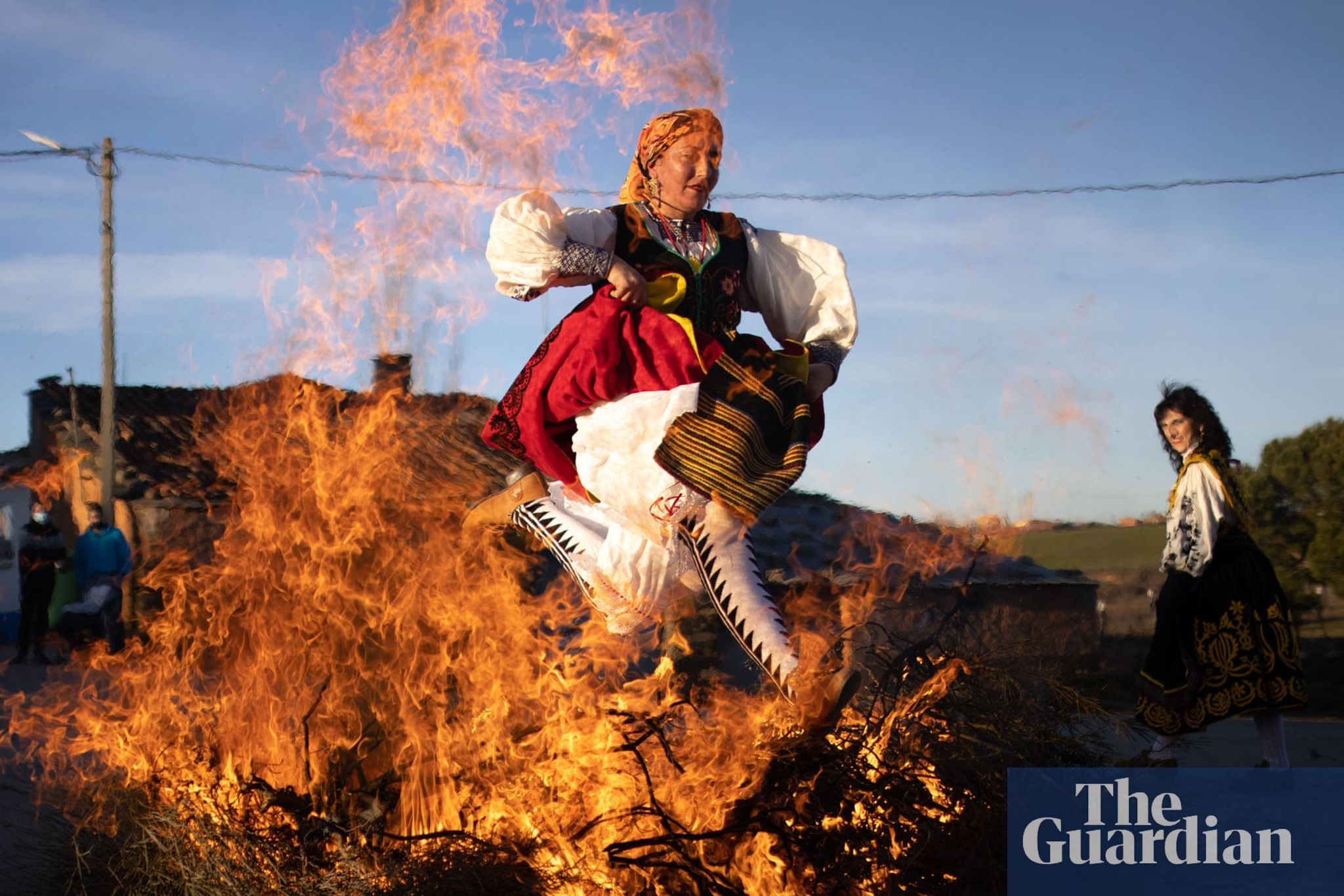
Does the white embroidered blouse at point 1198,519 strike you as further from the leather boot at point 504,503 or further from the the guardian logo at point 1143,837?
the leather boot at point 504,503

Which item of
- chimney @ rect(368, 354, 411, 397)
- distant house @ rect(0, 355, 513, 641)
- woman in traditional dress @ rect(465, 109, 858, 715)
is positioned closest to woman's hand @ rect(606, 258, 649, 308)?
woman in traditional dress @ rect(465, 109, 858, 715)

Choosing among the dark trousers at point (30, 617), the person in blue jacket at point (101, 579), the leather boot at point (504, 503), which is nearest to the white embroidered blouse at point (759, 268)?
the leather boot at point (504, 503)

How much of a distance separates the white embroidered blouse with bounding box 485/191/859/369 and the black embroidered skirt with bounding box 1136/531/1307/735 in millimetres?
3452

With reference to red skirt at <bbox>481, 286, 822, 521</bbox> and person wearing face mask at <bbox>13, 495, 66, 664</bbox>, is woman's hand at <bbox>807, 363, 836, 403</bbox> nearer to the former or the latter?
red skirt at <bbox>481, 286, 822, 521</bbox>

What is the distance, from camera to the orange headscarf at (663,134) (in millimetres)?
3193

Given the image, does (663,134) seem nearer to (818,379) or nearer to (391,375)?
(818,379)

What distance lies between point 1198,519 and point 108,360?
43.4 feet

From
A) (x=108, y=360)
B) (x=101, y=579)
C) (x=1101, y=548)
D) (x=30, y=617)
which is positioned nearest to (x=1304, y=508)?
(x=1101, y=548)

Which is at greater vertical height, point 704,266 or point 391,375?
point 704,266

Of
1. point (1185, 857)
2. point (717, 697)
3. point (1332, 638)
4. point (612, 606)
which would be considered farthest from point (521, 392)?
point (1332, 638)

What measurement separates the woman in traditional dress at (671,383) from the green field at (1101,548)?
898 centimetres

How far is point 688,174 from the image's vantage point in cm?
317

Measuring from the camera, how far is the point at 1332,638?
34.6ft

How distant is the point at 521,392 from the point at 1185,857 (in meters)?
2.62
